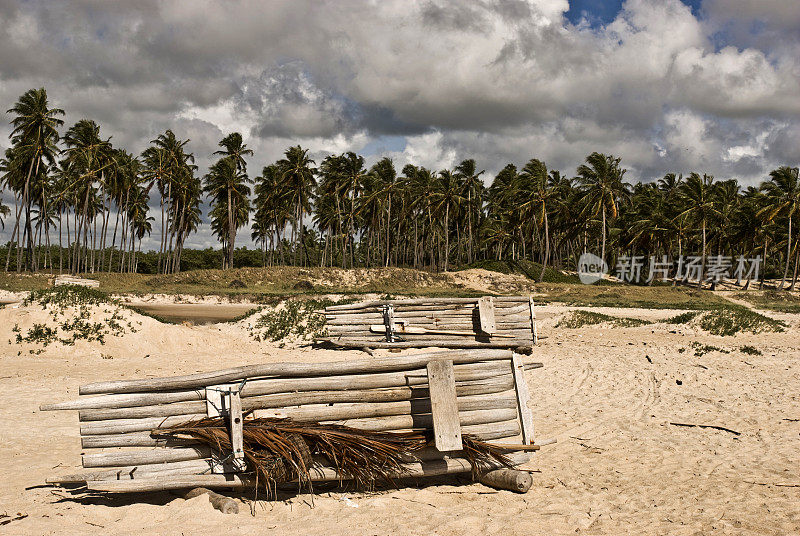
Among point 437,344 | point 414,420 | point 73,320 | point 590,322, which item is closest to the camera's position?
point 414,420

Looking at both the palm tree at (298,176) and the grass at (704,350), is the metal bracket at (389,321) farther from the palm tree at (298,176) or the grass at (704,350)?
the palm tree at (298,176)

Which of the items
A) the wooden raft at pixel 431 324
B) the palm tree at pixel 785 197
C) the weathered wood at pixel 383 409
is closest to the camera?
the weathered wood at pixel 383 409

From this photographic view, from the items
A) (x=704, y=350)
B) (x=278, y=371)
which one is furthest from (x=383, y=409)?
(x=704, y=350)

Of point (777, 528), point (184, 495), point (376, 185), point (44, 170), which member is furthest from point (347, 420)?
point (44, 170)

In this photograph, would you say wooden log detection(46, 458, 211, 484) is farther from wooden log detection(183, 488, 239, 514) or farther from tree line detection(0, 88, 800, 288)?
tree line detection(0, 88, 800, 288)

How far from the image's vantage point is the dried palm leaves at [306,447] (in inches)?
202

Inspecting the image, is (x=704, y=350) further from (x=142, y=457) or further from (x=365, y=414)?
(x=142, y=457)

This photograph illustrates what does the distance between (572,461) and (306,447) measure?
12.4 feet

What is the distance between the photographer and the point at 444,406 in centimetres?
558

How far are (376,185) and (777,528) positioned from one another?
57.8 meters

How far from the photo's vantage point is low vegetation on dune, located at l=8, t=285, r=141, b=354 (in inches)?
600

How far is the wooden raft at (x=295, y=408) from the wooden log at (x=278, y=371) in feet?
0.03

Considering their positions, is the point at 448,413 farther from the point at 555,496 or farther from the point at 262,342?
the point at 262,342

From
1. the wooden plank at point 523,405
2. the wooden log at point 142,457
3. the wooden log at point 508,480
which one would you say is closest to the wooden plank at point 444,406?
the wooden log at point 508,480
